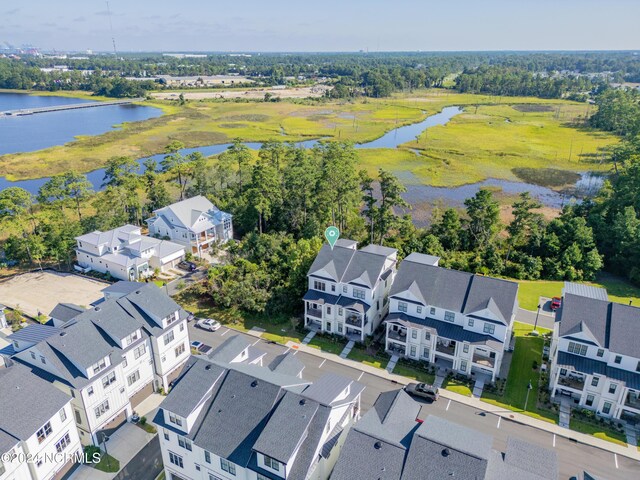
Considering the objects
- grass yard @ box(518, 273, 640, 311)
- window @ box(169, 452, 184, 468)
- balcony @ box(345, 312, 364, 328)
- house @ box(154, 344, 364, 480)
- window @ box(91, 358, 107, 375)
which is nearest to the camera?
house @ box(154, 344, 364, 480)

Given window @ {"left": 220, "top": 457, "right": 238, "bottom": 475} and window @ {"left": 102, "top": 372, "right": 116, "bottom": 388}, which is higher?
window @ {"left": 102, "top": 372, "right": 116, "bottom": 388}

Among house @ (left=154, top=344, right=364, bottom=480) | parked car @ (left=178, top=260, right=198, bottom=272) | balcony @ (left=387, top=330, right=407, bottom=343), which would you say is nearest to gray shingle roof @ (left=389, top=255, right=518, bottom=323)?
balcony @ (left=387, top=330, right=407, bottom=343)

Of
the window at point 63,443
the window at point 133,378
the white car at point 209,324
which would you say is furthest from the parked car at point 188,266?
the window at point 63,443

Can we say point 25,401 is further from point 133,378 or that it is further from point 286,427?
point 286,427

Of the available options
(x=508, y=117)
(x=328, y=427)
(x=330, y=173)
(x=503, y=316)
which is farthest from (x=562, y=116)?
(x=328, y=427)

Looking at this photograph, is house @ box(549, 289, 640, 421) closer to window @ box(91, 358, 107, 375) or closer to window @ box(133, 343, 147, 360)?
window @ box(133, 343, 147, 360)

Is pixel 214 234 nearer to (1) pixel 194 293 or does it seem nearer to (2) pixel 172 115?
(1) pixel 194 293
